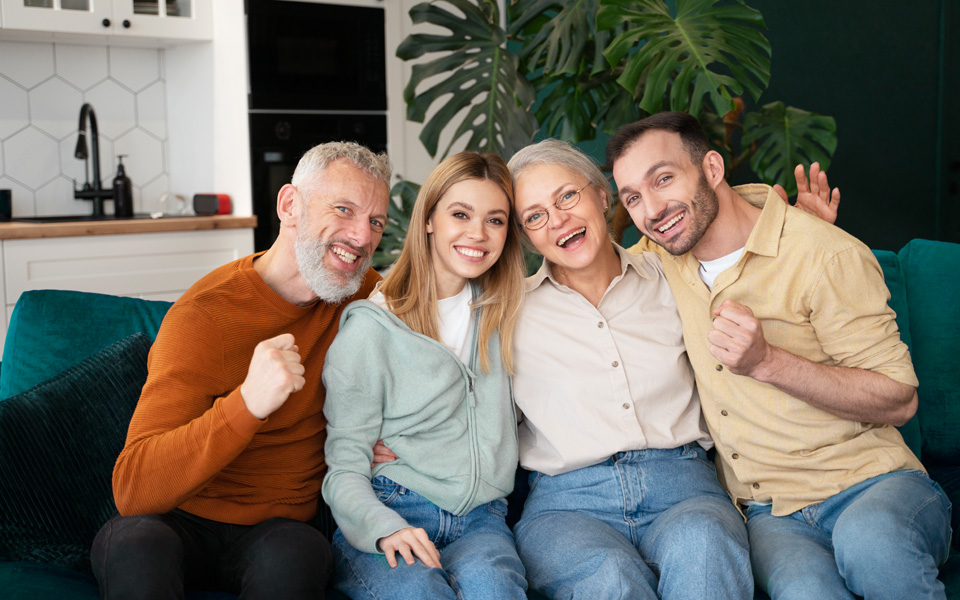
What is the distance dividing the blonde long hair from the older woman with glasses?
0.15 feet

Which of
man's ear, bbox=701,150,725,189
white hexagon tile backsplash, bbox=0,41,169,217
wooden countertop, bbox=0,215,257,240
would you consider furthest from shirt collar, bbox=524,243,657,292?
white hexagon tile backsplash, bbox=0,41,169,217

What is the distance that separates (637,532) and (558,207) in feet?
2.32

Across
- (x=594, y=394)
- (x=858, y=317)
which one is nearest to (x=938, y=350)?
(x=858, y=317)

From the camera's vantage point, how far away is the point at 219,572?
1.58 meters

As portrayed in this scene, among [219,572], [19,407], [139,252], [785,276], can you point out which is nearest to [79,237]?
[139,252]

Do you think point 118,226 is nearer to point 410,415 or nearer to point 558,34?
point 558,34

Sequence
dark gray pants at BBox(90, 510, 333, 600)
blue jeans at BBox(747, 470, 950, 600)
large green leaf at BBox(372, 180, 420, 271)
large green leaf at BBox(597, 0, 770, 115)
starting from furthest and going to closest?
large green leaf at BBox(372, 180, 420, 271) < large green leaf at BBox(597, 0, 770, 115) < blue jeans at BBox(747, 470, 950, 600) < dark gray pants at BBox(90, 510, 333, 600)

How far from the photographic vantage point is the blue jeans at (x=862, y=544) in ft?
4.92

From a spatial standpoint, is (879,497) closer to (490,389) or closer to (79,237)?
(490,389)

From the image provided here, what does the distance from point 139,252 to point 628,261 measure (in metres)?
2.53

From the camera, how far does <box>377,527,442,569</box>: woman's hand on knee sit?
1513 millimetres

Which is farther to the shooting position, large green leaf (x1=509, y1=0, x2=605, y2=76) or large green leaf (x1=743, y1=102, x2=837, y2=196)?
large green leaf (x1=743, y1=102, x2=837, y2=196)

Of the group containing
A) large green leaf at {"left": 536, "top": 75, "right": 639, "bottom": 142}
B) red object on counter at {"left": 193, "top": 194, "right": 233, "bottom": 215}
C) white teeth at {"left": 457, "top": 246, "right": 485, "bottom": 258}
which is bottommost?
white teeth at {"left": 457, "top": 246, "right": 485, "bottom": 258}

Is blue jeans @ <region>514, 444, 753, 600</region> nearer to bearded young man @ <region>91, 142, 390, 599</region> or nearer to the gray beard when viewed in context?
bearded young man @ <region>91, 142, 390, 599</region>
